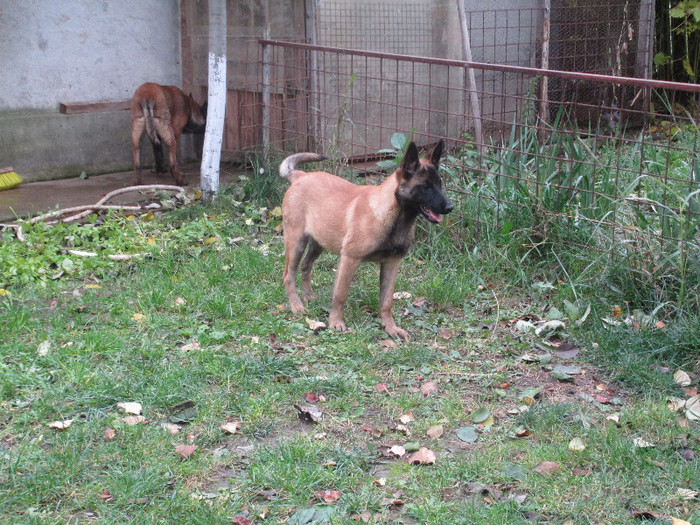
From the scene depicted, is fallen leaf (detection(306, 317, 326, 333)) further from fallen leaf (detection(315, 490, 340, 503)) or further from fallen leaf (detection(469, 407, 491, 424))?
fallen leaf (detection(315, 490, 340, 503))

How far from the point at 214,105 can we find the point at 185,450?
5.02 m

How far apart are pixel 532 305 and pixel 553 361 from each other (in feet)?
2.88

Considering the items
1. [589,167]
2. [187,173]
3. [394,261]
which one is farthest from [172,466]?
[187,173]

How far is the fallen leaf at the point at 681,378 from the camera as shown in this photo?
4641 mm

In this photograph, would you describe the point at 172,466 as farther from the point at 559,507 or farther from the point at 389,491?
the point at 559,507

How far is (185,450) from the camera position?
12.9 ft

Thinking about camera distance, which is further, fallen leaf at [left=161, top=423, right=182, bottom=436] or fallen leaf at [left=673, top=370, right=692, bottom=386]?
fallen leaf at [left=673, top=370, right=692, bottom=386]

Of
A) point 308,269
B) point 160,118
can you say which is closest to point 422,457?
point 308,269

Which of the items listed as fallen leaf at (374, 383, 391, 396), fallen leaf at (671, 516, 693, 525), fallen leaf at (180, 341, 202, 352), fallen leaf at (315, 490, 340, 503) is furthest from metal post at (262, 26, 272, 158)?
fallen leaf at (671, 516, 693, 525)

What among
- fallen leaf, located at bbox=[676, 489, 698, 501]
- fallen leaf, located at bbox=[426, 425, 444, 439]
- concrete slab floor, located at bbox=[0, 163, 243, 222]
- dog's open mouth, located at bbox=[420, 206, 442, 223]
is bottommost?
→ fallen leaf, located at bbox=[676, 489, 698, 501]

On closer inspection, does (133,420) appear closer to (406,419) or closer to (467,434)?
(406,419)

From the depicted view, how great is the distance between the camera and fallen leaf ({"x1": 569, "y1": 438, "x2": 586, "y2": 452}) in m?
3.96

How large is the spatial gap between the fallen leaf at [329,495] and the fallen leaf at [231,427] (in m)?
0.72

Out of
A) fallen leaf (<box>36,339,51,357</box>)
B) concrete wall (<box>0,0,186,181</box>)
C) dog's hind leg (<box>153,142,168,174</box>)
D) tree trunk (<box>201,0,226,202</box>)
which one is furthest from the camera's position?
dog's hind leg (<box>153,142,168,174</box>)
